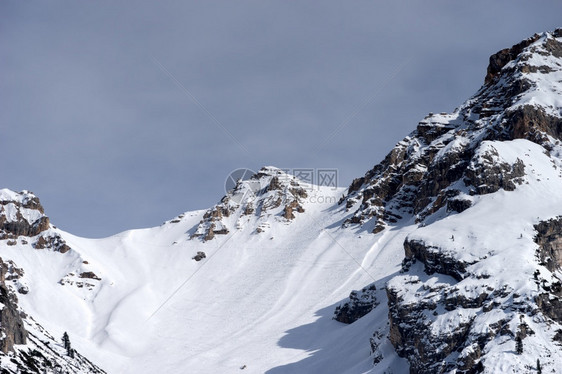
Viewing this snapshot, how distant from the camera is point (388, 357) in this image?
12262 centimetres

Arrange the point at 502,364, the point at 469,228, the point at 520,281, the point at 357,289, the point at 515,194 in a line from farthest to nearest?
the point at 357,289, the point at 515,194, the point at 469,228, the point at 520,281, the point at 502,364

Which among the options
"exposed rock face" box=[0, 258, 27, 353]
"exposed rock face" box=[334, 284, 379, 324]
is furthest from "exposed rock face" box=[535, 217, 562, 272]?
"exposed rock face" box=[0, 258, 27, 353]

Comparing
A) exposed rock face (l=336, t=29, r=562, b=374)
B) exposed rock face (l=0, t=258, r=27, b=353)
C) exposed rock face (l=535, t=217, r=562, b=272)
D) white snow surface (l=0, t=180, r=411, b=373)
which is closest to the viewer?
exposed rock face (l=0, t=258, r=27, b=353)

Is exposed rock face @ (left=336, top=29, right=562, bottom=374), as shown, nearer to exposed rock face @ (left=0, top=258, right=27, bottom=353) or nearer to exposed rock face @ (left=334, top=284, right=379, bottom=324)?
exposed rock face @ (left=334, top=284, right=379, bottom=324)

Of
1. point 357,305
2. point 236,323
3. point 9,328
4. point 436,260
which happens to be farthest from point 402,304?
point 9,328

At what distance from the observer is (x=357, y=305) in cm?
15750

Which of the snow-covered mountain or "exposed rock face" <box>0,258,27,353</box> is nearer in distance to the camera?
"exposed rock face" <box>0,258,27,353</box>

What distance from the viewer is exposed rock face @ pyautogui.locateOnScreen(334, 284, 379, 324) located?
6152 inches

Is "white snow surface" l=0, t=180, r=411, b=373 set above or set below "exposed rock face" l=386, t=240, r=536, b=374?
above

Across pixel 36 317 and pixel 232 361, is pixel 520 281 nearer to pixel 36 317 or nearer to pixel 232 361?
pixel 232 361

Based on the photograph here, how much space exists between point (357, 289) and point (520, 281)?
211ft

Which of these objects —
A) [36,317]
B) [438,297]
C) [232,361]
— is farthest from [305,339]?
[36,317]

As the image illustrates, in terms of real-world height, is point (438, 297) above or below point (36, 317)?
below

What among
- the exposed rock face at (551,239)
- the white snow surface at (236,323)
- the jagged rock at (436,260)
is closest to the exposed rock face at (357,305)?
the white snow surface at (236,323)
